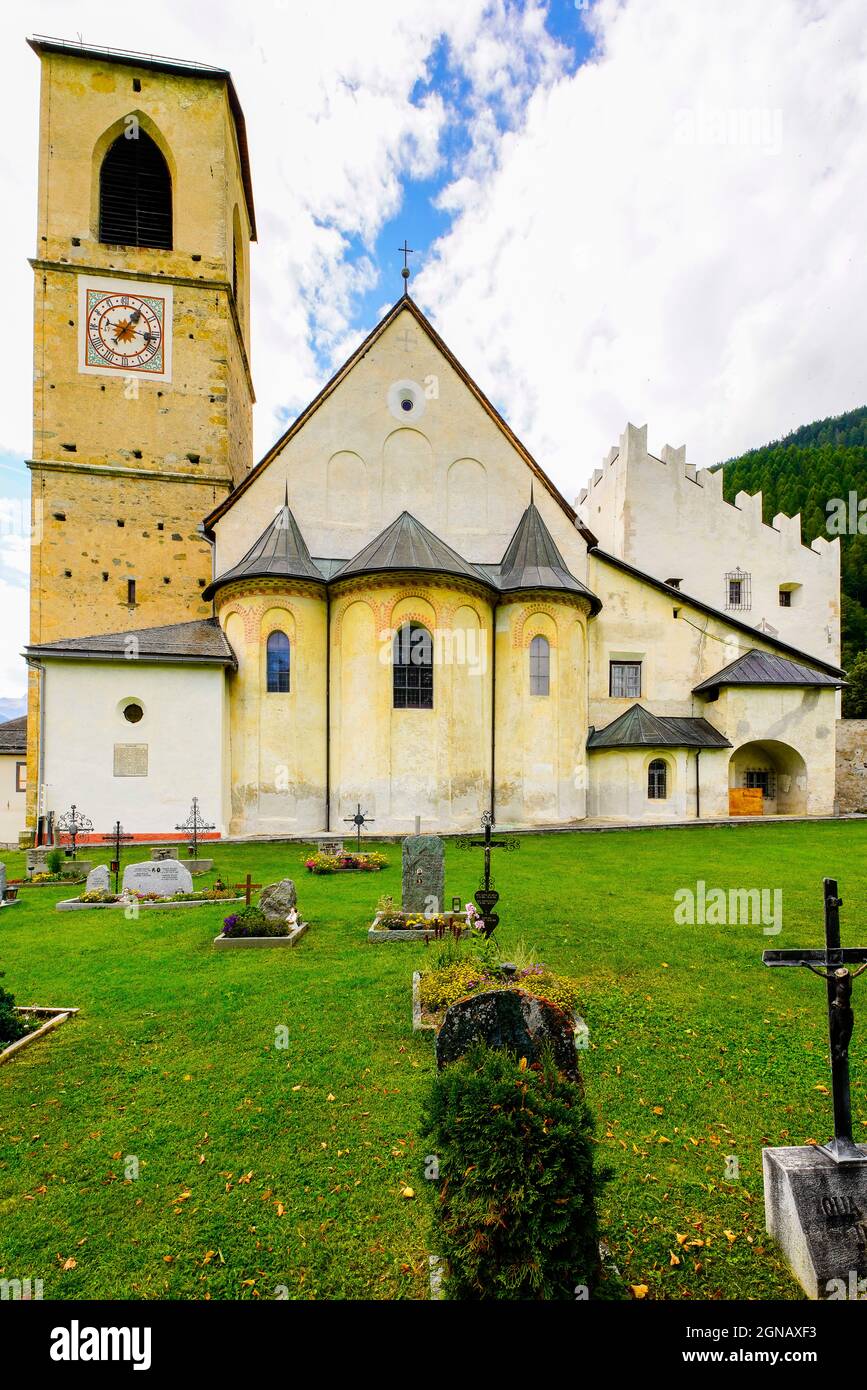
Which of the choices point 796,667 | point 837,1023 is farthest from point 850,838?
point 837,1023

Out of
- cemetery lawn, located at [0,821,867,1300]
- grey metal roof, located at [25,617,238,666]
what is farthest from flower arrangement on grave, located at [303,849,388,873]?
grey metal roof, located at [25,617,238,666]

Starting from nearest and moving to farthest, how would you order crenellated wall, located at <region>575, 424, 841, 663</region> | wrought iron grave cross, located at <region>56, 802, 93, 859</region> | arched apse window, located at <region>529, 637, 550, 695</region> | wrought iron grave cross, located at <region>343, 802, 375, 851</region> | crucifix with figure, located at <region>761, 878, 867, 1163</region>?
crucifix with figure, located at <region>761, 878, 867, 1163</region> < wrought iron grave cross, located at <region>343, 802, 375, 851</region> < wrought iron grave cross, located at <region>56, 802, 93, 859</region> < arched apse window, located at <region>529, 637, 550, 695</region> < crenellated wall, located at <region>575, 424, 841, 663</region>

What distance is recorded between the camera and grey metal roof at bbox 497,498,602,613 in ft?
81.0

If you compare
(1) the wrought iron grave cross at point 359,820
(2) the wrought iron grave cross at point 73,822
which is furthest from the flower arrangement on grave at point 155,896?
(2) the wrought iron grave cross at point 73,822

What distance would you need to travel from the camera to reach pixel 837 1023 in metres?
4.01

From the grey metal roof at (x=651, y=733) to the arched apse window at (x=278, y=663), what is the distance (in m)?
12.3

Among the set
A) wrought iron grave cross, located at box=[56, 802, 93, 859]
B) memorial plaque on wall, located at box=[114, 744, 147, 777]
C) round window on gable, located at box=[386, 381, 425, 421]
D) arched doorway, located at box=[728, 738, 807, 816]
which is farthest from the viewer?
arched doorway, located at box=[728, 738, 807, 816]

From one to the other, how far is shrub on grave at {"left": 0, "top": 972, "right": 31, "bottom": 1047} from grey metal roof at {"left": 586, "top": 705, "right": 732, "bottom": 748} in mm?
22286

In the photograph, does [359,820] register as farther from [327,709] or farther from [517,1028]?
[517,1028]

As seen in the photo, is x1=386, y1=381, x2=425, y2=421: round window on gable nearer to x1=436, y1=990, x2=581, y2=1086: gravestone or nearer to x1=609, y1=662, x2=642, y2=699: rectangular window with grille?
x1=609, y1=662, x2=642, y2=699: rectangular window with grille

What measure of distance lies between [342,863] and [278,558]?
12.1 metres

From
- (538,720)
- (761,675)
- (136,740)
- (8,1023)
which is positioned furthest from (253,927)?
(761,675)

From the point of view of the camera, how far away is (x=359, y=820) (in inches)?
812

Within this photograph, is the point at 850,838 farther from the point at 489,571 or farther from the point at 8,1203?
the point at 8,1203
